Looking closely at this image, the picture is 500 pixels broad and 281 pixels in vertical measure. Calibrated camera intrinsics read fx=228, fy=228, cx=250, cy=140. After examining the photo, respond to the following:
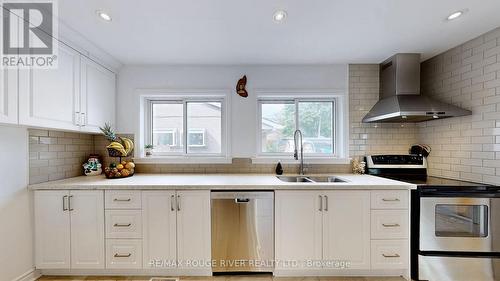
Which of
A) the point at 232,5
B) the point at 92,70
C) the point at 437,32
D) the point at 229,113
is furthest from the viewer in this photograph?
the point at 229,113

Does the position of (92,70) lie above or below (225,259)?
above

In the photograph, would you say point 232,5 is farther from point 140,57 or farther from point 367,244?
point 367,244

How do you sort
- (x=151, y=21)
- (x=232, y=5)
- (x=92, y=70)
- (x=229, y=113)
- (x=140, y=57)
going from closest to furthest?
1. (x=232, y=5)
2. (x=151, y=21)
3. (x=92, y=70)
4. (x=140, y=57)
5. (x=229, y=113)

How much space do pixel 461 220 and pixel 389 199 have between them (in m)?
0.60

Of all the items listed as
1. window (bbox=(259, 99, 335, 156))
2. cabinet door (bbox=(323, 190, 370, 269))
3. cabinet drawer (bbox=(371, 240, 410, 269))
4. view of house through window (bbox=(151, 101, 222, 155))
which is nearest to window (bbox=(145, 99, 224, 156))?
view of house through window (bbox=(151, 101, 222, 155))

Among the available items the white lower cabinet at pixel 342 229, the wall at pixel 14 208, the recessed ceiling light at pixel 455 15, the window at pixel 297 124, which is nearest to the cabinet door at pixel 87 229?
the wall at pixel 14 208

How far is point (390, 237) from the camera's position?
2064 mm

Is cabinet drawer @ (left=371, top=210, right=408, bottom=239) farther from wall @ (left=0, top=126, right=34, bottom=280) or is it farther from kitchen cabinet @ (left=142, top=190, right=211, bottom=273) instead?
wall @ (left=0, top=126, right=34, bottom=280)

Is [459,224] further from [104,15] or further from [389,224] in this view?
[104,15]

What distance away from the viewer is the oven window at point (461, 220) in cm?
193

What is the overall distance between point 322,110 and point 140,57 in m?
2.27

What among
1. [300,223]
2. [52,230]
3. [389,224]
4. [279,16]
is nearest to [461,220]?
[389,224]

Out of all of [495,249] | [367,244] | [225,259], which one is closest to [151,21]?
[225,259]

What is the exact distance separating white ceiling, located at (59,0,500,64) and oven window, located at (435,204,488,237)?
60.6 inches
